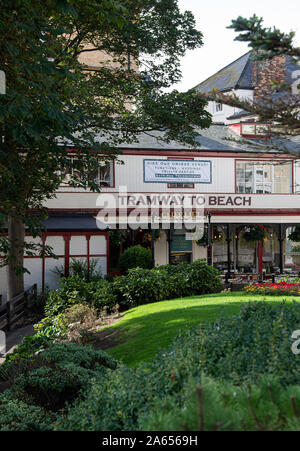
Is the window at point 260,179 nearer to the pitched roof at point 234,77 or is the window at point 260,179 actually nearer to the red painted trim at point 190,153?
the red painted trim at point 190,153

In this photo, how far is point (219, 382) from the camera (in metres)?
4.21

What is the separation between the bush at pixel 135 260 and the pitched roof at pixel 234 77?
2073 cm

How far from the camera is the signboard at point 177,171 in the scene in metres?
26.1

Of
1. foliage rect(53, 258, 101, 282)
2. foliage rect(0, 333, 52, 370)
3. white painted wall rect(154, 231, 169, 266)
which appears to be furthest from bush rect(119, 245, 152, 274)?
foliage rect(0, 333, 52, 370)

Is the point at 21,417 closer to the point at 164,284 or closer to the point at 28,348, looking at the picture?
the point at 28,348

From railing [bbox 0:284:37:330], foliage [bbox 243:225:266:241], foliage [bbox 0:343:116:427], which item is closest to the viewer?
foliage [bbox 0:343:116:427]

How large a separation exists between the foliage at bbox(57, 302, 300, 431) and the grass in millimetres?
2518

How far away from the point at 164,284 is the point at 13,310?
488 centimetres

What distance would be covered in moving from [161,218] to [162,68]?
9148 mm

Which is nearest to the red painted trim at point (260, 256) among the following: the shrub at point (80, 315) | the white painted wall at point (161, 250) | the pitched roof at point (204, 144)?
the pitched roof at point (204, 144)

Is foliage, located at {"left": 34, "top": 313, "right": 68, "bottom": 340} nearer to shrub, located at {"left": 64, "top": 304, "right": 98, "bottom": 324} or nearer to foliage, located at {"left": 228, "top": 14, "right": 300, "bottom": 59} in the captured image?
shrub, located at {"left": 64, "top": 304, "right": 98, "bottom": 324}

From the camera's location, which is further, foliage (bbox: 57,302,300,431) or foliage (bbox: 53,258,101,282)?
foliage (bbox: 53,258,101,282)

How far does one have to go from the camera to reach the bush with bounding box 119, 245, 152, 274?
20.4 m

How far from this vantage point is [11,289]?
16312 mm
